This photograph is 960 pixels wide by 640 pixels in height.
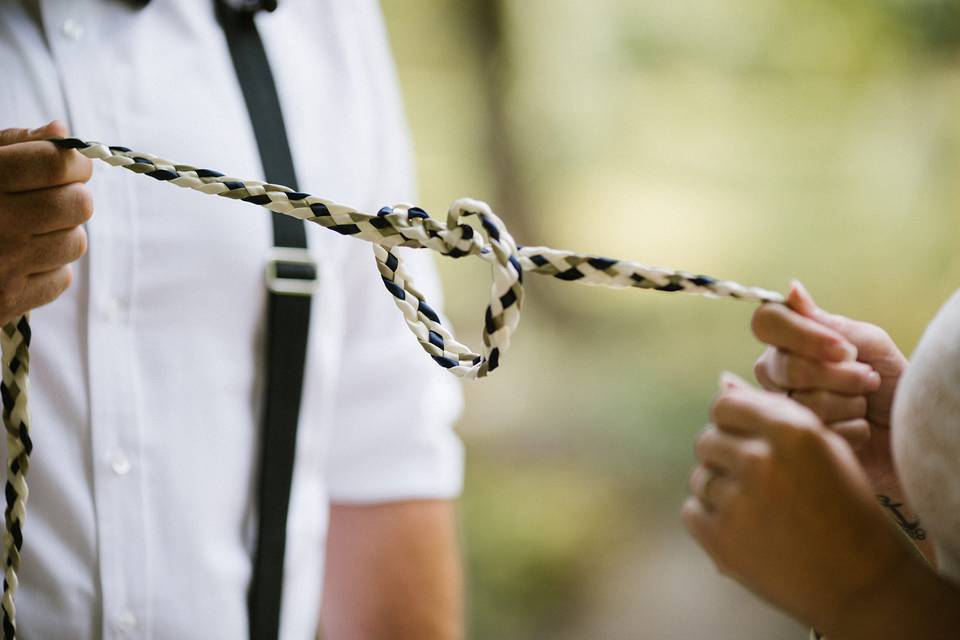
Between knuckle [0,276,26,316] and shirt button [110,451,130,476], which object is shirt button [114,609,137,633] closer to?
shirt button [110,451,130,476]

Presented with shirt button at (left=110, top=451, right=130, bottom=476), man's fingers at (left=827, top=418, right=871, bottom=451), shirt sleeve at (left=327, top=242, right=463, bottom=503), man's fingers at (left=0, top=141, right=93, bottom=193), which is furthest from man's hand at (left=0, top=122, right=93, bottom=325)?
man's fingers at (left=827, top=418, right=871, bottom=451)

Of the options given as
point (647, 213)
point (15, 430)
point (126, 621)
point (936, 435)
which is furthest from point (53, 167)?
point (647, 213)

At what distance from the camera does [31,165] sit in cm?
36

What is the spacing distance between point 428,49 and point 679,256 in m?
0.70

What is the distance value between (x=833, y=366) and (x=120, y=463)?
15.6 inches

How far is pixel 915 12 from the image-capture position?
1.64 meters

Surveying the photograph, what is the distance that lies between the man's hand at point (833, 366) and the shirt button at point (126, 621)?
0.38 m

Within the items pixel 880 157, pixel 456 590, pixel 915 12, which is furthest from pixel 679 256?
pixel 456 590

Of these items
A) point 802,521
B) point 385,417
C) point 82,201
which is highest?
point 82,201

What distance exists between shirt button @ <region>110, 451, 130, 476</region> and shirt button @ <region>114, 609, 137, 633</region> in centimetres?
8

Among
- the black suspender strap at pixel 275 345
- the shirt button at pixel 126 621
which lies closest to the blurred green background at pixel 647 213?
the black suspender strap at pixel 275 345

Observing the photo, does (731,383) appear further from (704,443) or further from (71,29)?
(71,29)

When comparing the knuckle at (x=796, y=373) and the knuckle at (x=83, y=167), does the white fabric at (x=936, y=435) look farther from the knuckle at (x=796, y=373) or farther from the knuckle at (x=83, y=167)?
the knuckle at (x=83, y=167)

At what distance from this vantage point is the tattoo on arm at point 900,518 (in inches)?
15.1
